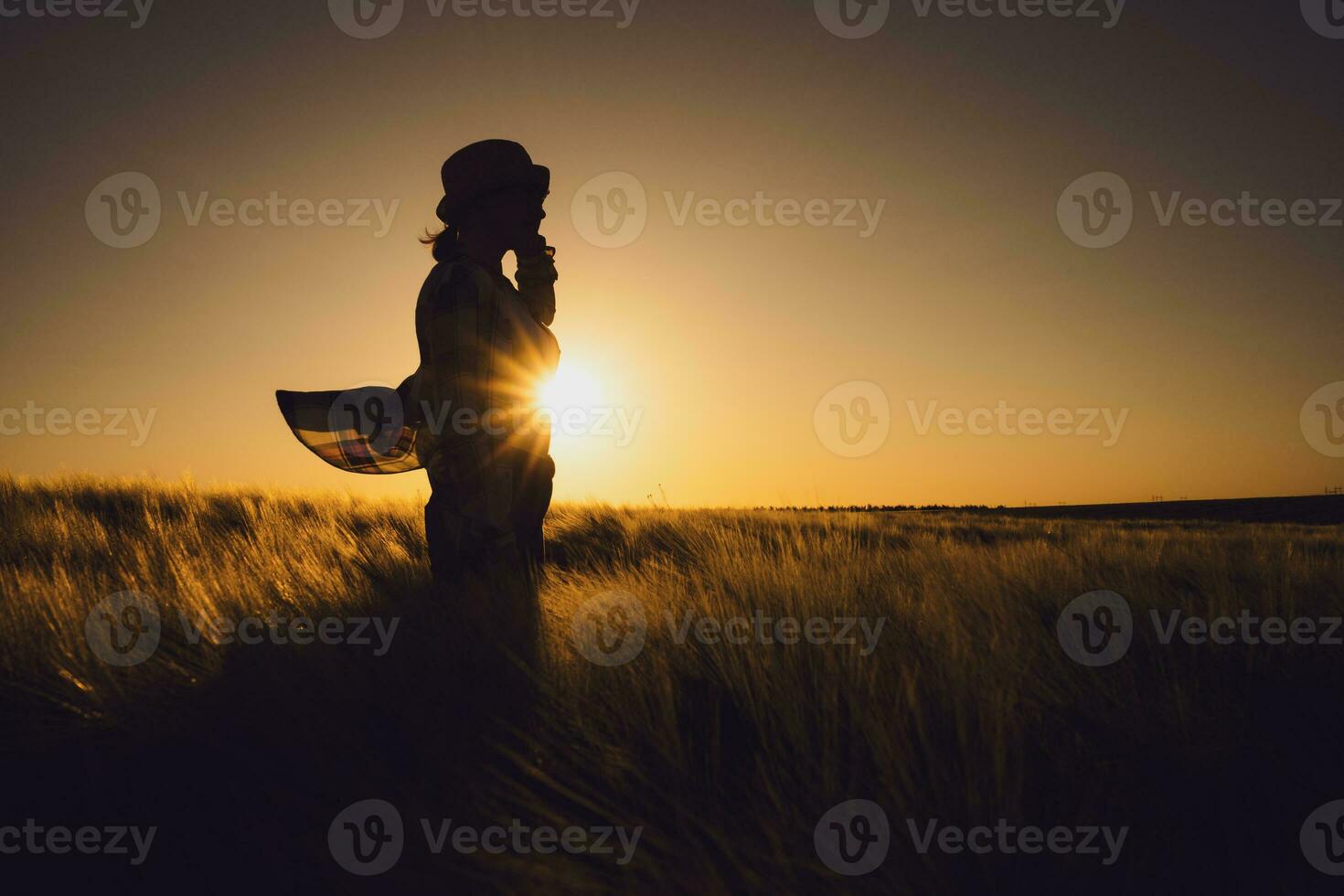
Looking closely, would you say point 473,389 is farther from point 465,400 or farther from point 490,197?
point 490,197

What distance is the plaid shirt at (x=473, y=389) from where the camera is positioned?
2709mm

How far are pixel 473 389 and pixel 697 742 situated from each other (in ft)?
5.92

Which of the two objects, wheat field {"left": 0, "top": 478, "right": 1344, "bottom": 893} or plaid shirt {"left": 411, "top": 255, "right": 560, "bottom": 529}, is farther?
plaid shirt {"left": 411, "top": 255, "right": 560, "bottom": 529}

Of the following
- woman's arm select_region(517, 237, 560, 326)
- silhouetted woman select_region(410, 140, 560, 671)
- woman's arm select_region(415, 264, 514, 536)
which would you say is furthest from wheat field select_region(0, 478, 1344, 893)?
woman's arm select_region(517, 237, 560, 326)

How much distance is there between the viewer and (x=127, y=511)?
20.6 ft

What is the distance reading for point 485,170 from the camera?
2.87 meters

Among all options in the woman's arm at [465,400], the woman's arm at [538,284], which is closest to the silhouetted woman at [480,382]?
the woman's arm at [465,400]

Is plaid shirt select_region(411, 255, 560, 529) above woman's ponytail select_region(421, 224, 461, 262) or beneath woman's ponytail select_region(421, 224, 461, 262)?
beneath

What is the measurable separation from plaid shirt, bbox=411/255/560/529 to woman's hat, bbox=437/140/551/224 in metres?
0.40

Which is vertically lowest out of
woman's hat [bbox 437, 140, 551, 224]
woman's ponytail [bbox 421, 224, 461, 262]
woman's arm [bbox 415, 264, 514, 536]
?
woman's arm [bbox 415, 264, 514, 536]

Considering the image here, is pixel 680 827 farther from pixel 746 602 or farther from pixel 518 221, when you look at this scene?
pixel 518 221

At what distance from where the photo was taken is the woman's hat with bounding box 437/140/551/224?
287 centimetres

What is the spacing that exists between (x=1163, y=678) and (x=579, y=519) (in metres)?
5.47

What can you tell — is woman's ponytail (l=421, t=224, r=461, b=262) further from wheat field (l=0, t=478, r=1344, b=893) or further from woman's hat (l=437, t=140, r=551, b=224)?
wheat field (l=0, t=478, r=1344, b=893)
